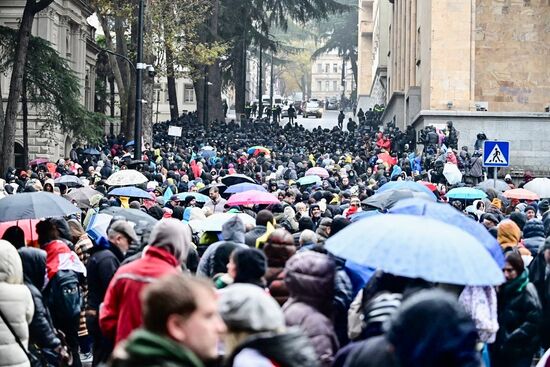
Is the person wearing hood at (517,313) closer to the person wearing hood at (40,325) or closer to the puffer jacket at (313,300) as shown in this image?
the puffer jacket at (313,300)

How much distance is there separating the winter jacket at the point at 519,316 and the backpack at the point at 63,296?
11.6ft

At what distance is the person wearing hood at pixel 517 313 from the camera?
29.2ft

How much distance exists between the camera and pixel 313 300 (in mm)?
6785

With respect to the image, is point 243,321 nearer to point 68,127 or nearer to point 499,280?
point 499,280

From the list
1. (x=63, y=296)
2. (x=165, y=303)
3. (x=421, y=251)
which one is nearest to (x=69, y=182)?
(x=63, y=296)

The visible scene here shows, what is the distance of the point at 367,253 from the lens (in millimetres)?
6543

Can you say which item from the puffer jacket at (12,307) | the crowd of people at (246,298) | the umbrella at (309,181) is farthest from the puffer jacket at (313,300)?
the umbrella at (309,181)

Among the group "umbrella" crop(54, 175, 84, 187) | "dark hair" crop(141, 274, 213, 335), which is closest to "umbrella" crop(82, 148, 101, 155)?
"umbrella" crop(54, 175, 84, 187)

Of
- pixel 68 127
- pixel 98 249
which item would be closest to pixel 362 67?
pixel 68 127

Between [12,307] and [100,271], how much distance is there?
5.42 feet

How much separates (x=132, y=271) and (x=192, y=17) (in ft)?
111

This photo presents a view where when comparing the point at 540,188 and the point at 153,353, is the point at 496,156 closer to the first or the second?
the point at 540,188

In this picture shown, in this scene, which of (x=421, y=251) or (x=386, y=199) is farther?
(x=386, y=199)

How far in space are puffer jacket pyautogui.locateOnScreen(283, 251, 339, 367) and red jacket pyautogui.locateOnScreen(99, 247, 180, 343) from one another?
687mm
